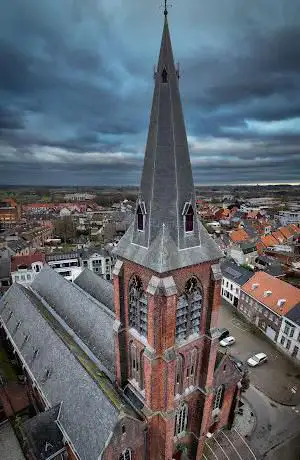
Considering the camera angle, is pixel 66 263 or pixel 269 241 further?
pixel 269 241

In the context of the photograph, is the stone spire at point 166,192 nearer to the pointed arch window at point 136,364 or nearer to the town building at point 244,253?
the pointed arch window at point 136,364

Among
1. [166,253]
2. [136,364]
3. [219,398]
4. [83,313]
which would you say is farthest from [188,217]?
[83,313]

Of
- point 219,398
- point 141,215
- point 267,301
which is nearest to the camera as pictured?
point 141,215

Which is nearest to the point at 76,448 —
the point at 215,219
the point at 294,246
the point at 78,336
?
the point at 78,336

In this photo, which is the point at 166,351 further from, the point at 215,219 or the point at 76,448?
the point at 215,219

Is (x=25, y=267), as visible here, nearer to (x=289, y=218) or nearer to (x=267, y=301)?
(x=267, y=301)

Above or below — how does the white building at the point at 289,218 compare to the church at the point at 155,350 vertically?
below

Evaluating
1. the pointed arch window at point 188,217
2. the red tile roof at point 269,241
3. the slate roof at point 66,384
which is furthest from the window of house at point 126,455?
the red tile roof at point 269,241
